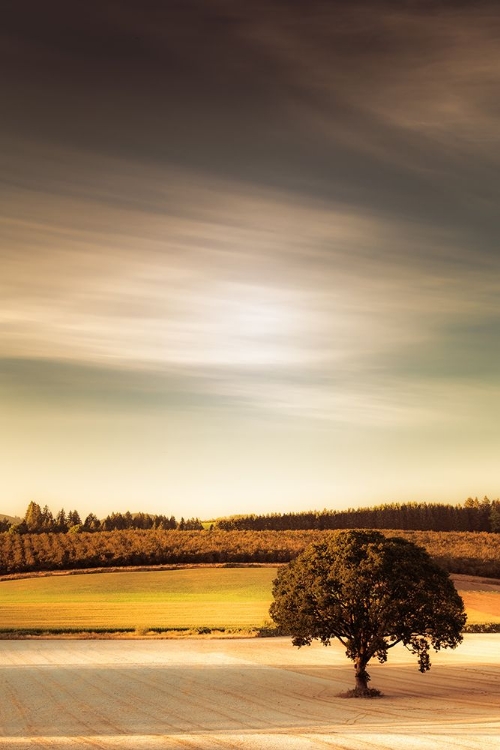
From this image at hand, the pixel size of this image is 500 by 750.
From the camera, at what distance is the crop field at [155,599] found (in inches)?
3420

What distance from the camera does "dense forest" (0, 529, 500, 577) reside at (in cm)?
14512

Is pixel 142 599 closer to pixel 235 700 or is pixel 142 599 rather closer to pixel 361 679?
pixel 361 679

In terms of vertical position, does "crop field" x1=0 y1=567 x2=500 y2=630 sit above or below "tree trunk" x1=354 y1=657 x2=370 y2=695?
below

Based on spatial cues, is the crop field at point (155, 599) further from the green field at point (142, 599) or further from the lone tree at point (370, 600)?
the lone tree at point (370, 600)

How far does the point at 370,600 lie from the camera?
4062 cm

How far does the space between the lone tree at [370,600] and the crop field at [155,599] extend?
1682 inches

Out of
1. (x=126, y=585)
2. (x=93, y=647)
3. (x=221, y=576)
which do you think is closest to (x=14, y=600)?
(x=126, y=585)

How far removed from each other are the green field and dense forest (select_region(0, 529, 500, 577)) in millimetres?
11643

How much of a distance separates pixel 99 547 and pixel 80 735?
131 m

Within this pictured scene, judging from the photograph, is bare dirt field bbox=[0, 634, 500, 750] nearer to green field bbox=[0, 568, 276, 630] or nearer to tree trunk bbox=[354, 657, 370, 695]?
tree trunk bbox=[354, 657, 370, 695]

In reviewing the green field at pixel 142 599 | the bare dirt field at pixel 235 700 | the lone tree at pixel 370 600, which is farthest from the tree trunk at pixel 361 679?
the green field at pixel 142 599

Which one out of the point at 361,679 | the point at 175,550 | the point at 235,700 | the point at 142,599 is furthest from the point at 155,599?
the point at 235,700

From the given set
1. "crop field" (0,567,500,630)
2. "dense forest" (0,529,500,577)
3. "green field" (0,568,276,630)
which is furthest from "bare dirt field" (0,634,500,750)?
"dense forest" (0,529,500,577)

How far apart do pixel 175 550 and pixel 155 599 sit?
40.8 metres
